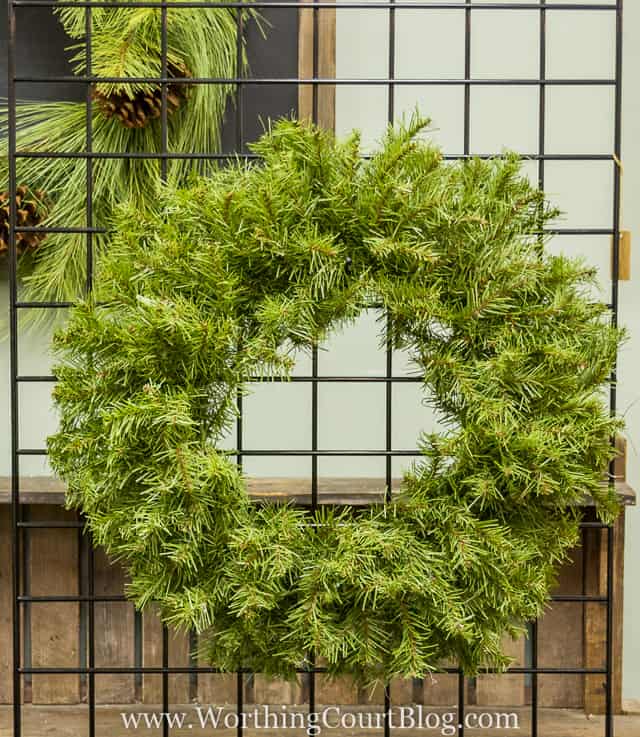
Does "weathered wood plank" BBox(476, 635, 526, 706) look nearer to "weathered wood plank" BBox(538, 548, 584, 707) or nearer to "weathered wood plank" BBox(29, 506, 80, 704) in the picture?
"weathered wood plank" BBox(538, 548, 584, 707)

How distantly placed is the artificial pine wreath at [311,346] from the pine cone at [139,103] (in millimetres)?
365

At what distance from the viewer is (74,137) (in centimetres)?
140

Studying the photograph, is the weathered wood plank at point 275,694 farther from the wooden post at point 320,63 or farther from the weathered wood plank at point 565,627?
the wooden post at point 320,63

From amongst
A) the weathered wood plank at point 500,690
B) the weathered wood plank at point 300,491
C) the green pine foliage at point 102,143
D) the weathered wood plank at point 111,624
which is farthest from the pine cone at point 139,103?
the weathered wood plank at point 500,690

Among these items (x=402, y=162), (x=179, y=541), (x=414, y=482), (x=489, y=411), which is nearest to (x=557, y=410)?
(x=489, y=411)

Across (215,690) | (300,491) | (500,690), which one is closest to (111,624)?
(215,690)

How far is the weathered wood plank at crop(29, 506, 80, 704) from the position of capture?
1.44 m

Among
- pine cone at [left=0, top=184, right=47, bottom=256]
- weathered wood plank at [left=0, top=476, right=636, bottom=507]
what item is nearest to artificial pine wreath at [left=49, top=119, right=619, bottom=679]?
weathered wood plank at [left=0, top=476, right=636, bottom=507]

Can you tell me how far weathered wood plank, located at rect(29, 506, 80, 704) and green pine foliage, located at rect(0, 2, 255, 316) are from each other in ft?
1.33

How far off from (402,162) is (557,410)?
364 millimetres

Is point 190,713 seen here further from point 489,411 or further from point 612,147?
point 612,147

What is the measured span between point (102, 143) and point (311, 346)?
59 centimetres

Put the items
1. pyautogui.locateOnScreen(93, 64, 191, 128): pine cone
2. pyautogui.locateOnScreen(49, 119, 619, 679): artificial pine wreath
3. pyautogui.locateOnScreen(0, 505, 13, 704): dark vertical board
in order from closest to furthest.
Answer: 1. pyautogui.locateOnScreen(49, 119, 619, 679): artificial pine wreath
2. pyautogui.locateOnScreen(93, 64, 191, 128): pine cone
3. pyautogui.locateOnScreen(0, 505, 13, 704): dark vertical board

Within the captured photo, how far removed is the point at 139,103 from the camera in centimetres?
135
